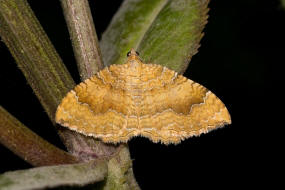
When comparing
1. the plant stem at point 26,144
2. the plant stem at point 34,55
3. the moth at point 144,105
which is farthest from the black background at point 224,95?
the plant stem at point 26,144

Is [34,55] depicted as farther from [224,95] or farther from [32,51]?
[224,95]

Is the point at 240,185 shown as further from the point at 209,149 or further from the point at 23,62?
the point at 23,62

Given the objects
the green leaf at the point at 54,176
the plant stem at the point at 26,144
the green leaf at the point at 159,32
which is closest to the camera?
the green leaf at the point at 54,176

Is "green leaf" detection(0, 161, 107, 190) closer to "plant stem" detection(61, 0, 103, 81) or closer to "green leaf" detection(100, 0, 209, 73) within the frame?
"plant stem" detection(61, 0, 103, 81)

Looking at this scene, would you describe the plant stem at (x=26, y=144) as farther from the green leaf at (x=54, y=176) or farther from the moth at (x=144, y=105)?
the moth at (x=144, y=105)

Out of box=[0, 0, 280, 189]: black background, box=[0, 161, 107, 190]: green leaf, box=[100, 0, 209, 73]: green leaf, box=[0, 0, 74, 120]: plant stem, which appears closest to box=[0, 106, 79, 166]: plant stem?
box=[0, 161, 107, 190]: green leaf
